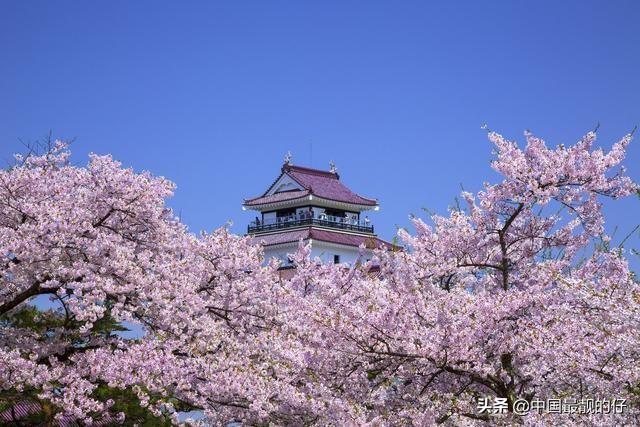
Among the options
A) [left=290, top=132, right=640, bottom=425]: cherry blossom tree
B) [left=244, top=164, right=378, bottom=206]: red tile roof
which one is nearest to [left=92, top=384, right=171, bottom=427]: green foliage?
[left=290, top=132, right=640, bottom=425]: cherry blossom tree

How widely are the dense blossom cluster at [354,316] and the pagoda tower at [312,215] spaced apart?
121ft

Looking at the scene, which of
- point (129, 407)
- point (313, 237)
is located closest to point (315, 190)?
point (313, 237)

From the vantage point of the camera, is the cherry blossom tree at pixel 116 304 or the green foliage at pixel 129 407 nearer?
the cherry blossom tree at pixel 116 304

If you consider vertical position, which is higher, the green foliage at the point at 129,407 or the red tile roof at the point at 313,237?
the red tile roof at the point at 313,237

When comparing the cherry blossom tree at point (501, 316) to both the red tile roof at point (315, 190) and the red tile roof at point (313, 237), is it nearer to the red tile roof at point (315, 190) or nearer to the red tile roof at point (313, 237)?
the red tile roof at point (313, 237)

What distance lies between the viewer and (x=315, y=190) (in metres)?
52.3

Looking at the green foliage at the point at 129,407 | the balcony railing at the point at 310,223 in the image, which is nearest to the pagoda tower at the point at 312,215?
the balcony railing at the point at 310,223

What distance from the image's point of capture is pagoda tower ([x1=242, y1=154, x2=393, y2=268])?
5084 cm

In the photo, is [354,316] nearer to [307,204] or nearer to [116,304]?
[116,304]

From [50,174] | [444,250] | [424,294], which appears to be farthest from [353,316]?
[50,174]

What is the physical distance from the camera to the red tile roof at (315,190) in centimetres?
5234

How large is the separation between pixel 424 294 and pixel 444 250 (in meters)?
1.45

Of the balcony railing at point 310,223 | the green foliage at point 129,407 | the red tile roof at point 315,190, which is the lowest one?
the green foliage at point 129,407

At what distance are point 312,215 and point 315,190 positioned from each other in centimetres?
184
